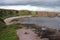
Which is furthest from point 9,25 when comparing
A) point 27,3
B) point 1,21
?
point 27,3

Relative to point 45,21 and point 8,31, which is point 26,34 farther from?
point 45,21

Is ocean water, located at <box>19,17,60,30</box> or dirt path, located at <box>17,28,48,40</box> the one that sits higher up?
ocean water, located at <box>19,17,60,30</box>

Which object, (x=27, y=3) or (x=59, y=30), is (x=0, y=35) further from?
(x=27, y=3)

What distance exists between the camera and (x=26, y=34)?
2.71m

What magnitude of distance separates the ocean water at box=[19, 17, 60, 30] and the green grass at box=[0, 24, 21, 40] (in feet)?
0.88

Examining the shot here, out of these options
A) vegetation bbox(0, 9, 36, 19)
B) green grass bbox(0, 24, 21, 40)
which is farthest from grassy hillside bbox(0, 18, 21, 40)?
vegetation bbox(0, 9, 36, 19)

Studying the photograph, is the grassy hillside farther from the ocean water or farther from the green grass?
the ocean water

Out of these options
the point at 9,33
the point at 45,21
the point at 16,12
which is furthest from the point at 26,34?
the point at 16,12

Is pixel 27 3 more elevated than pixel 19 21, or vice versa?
pixel 27 3

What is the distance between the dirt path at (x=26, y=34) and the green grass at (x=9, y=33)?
82 millimetres

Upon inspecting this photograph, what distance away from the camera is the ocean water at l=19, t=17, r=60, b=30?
2.19 meters

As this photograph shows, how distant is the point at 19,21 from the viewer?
2.55 meters

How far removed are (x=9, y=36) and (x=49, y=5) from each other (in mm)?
1650

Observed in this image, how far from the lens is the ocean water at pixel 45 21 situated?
2194 mm
